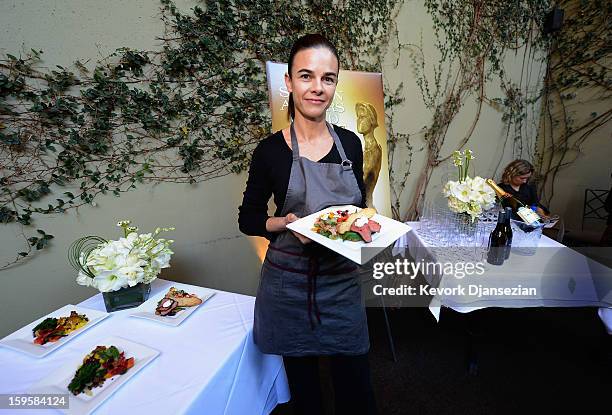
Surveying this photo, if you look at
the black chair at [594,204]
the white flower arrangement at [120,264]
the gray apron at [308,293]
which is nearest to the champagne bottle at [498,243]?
the gray apron at [308,293]

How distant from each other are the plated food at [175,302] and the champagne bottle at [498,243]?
1411 mm

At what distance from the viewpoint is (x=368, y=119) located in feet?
6.78

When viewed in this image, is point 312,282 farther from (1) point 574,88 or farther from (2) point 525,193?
(1) point 574,88

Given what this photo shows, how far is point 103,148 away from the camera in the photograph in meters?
1.50

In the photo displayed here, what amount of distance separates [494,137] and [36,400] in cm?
446

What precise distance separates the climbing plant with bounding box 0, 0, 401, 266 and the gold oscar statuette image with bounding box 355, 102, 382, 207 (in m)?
0.67

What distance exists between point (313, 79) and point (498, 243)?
4.31 feet

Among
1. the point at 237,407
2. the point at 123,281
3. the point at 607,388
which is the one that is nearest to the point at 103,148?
the point at 123,281

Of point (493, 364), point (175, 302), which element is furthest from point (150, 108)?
point (493, 364)

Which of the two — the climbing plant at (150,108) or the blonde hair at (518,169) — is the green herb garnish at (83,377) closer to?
the climbing plant at (150,108)

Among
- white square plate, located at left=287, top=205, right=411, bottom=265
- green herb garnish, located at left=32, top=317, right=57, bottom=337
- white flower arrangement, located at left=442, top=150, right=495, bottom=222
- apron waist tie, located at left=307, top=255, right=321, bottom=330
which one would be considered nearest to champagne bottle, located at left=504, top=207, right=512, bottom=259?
white flower arrangement, located at left=442, top=150, right=495, bottom=222

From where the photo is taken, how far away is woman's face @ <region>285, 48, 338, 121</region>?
94cm

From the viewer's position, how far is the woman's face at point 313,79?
94 centimetres

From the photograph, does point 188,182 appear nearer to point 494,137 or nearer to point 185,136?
point 185,136
